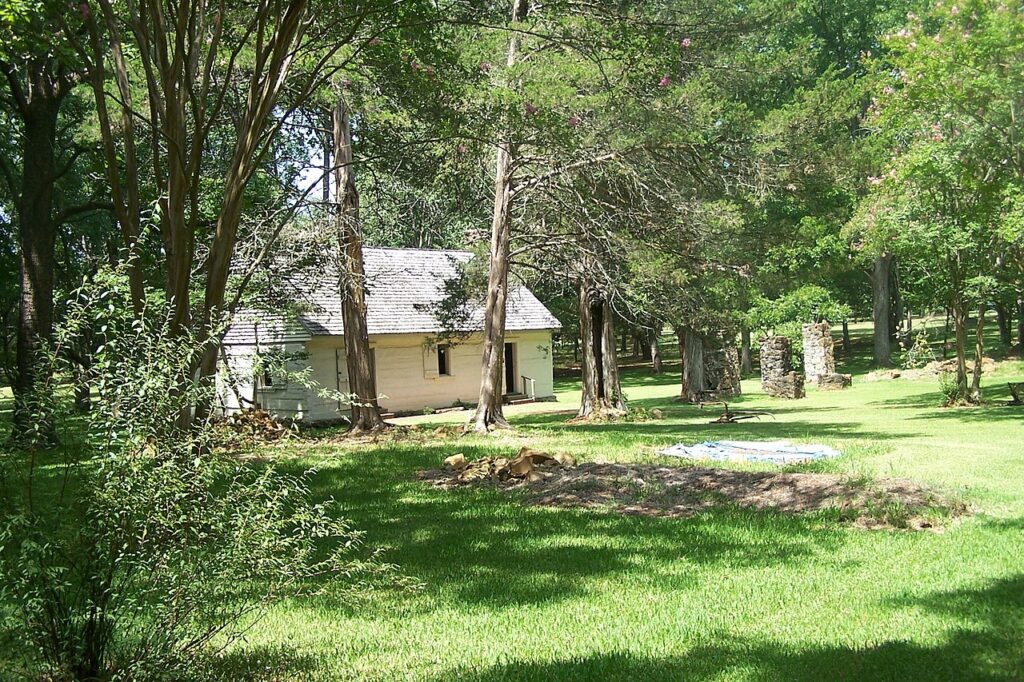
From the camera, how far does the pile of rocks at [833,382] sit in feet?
100

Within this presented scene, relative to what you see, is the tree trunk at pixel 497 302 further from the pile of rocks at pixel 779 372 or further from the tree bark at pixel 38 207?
the pile of rocks at pixel 779 372

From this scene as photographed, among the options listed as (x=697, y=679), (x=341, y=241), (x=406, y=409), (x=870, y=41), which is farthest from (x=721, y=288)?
(x=870, y=41)

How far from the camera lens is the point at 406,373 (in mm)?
29250

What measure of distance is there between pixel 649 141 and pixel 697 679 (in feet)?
40.0

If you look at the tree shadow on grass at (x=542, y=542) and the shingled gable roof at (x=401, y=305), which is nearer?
the tree shadow on grass at (x=542, y=542)

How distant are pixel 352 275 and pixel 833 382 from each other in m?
20.8

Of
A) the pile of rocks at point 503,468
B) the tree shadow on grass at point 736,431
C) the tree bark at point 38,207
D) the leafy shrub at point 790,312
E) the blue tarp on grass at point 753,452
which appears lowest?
the tree shadow on grass at point 736,431

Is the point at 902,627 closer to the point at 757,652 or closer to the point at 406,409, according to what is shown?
the point at 757,652

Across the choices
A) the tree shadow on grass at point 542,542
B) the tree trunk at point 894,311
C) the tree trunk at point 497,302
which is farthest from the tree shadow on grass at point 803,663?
the tree trunk at point 894,311

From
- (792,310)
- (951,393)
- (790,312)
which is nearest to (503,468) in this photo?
(951,393)

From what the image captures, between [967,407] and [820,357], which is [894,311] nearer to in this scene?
[820,357]

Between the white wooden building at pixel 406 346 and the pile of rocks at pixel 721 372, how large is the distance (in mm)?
6343

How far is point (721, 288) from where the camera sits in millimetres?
20688

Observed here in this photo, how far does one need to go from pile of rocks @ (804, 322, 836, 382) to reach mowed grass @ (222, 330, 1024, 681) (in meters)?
22.2
